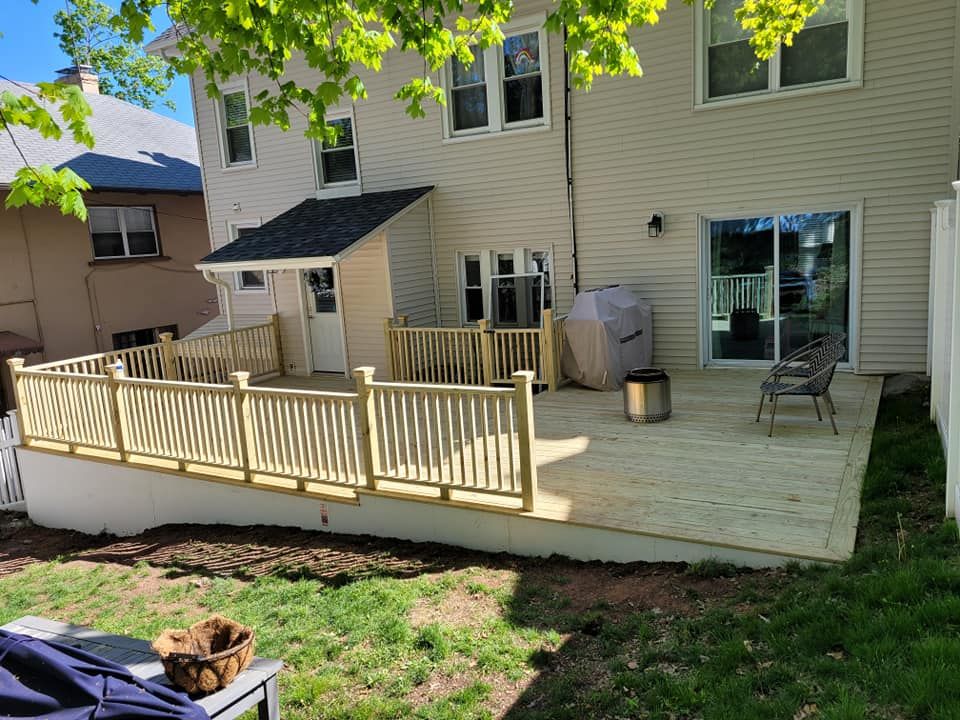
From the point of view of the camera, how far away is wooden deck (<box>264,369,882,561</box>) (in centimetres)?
508

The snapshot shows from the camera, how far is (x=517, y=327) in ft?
37.8

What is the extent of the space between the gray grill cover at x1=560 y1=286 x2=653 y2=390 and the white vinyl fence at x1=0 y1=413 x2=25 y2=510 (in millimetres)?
8398

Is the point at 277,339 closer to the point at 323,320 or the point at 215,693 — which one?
the point at 323,320

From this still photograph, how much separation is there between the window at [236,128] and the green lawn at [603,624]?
9760mm

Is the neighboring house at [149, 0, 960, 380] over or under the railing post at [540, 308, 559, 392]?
over

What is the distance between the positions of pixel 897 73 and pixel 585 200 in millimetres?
4211

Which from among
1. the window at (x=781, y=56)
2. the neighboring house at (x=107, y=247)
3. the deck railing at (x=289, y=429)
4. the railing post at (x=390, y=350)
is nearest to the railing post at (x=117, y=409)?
the deck railing at (x=289, y=429)

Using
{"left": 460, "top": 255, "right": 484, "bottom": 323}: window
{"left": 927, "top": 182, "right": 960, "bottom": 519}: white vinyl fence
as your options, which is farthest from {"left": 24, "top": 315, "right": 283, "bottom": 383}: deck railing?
{"left": 927, "top": 182, "right": 960, "bottom": 519}: white vinyl fence

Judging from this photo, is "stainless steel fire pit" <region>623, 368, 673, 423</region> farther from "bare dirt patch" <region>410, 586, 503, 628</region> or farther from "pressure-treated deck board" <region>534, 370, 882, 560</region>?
"bare dirt patch" <region>410, 586, 503, 628</region>

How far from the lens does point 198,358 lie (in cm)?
1116

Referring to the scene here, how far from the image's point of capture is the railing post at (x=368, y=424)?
20.5 feet

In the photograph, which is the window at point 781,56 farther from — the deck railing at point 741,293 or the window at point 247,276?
the window at point 247,276

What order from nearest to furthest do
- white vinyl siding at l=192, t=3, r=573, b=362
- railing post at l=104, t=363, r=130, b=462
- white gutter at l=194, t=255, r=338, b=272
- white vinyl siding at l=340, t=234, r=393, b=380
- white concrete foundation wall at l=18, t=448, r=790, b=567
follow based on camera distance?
white concrete foundation wall at l=18, t=448, r=790, b=567 → railing post at l=104, t=363, r=130, b=462 → white gutter at l=194, t=255, r=338, b=272 → white vinyl siding at l=192, t=3, r=573, b=362 → white vinyl siding at l=340, t=234, r=393, b=380

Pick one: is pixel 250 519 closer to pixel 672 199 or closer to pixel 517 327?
pixel 517 327
